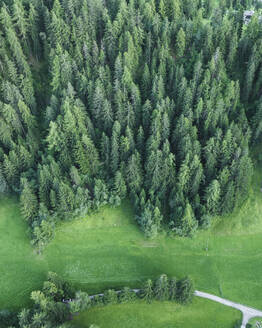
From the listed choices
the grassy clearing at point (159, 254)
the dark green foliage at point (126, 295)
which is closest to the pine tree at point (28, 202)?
the grassy clearing at point (159, 254)

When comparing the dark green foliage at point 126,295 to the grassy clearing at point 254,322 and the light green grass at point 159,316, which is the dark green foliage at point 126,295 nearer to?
the light green grass at point 159,316

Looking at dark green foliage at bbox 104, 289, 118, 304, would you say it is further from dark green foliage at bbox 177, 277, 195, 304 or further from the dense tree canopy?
the dense tree canopy

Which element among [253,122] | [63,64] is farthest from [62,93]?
[253,122]

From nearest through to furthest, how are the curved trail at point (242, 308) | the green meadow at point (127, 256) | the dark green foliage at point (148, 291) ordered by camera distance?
the dark green foliage at point (148, 291) → the curved trail at point (242, 308) → the green meadow at point (127, 256)

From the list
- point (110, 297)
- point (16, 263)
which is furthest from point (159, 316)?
point (16, 263)

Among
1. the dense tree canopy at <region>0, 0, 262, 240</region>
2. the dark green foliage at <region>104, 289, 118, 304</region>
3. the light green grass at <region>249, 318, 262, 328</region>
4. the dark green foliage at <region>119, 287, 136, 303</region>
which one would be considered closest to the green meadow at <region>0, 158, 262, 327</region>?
the light green grass at <region>249, 318, 262, 328</region>

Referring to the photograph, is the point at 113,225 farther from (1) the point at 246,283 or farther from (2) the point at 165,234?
(1) the point at 246,283

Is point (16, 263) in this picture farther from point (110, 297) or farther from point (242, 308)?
point (242, 308)
